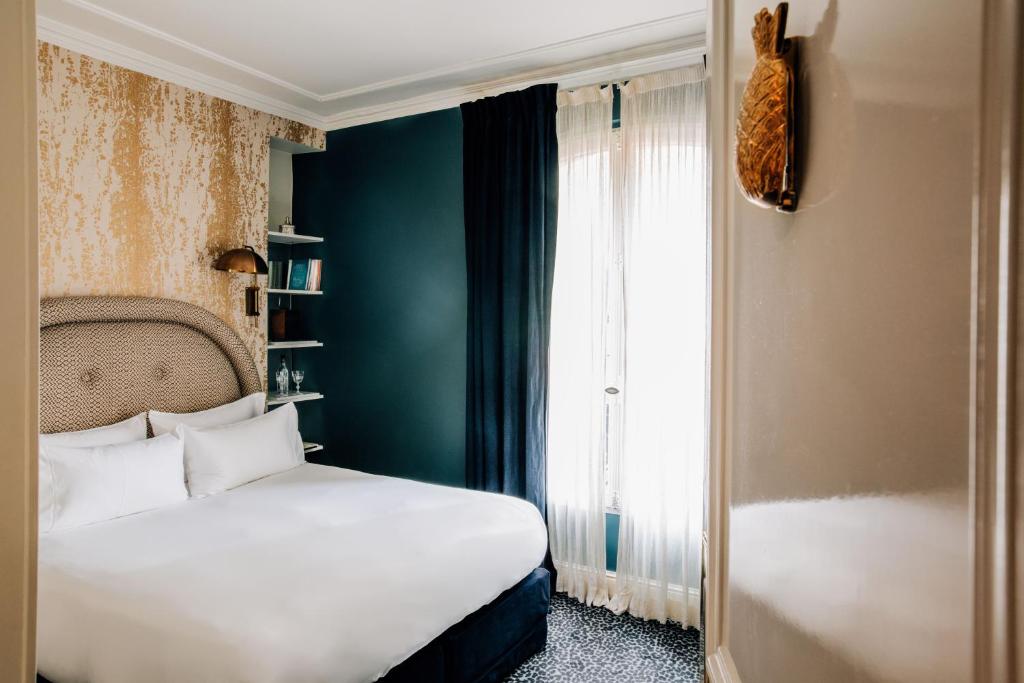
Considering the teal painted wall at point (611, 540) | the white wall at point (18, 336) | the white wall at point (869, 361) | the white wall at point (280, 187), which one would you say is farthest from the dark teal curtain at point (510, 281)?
the white wall at point (18, 336)

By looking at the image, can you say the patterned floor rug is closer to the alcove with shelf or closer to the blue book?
the alcove with shelf

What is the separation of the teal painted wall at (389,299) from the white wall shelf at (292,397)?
0.34 feet

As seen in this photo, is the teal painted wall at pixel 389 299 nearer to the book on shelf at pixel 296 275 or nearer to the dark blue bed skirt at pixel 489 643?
the book on shelf at pixel 296 275

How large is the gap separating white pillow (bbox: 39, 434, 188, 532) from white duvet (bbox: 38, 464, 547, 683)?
0.06 meters

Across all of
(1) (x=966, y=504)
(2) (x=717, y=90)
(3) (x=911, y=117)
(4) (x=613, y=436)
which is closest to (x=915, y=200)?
(3) (x=911, y=117)

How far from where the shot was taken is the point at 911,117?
0.46 meters

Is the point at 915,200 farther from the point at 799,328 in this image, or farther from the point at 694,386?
the point at 694,386

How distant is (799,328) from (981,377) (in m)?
0.33

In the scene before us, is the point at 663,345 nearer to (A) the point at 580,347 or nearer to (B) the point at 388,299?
(A) the point at 580,347

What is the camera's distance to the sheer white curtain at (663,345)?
307cm

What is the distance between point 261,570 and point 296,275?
252 centimetres

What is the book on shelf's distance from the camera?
4176 mm

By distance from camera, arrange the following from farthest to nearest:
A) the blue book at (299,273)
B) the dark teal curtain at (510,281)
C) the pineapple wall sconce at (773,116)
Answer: the blue book at (299,273) < the dark teal curtain at (510,281) < the pineapple wall sconce at (773,116)

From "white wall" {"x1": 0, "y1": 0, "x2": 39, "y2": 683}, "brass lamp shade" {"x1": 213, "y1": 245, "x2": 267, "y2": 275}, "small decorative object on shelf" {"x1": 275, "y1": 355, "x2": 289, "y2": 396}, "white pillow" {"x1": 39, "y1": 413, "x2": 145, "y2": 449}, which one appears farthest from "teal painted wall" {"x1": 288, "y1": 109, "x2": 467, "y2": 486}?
"white wall" {"x1": 0, "y1": 0, "x2": 39, "y2": 683}
